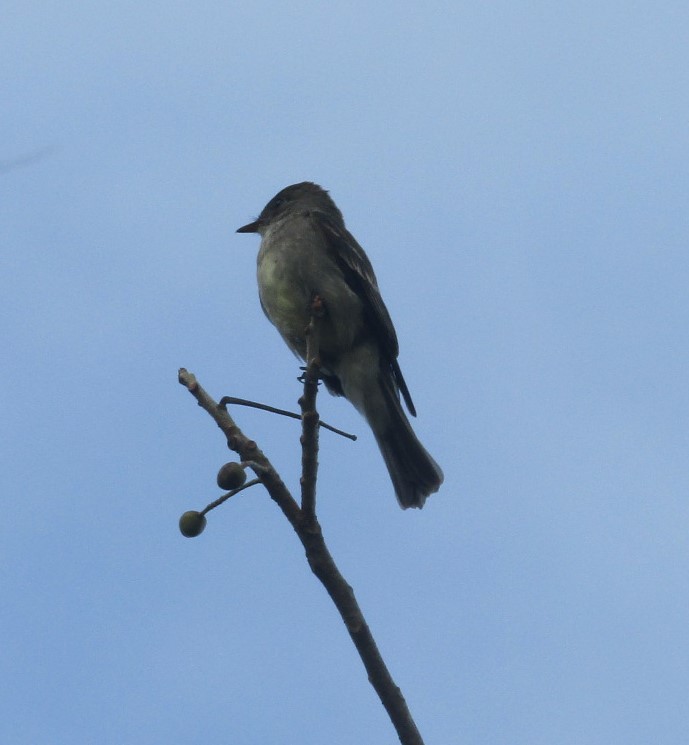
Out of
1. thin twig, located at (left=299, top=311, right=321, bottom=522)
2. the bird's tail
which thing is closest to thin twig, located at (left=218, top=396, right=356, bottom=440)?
thin twig, located at (left=299, top=311, right=321, bottom=522)

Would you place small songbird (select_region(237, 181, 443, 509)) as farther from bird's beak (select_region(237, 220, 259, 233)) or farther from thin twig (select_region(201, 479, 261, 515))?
thin twig (select_region(201, 479, 261, 515))

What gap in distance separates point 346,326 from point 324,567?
12.5ft

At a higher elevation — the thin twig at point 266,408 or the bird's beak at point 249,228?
the bird's beak at point 249,228

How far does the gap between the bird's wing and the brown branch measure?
328 centimetres

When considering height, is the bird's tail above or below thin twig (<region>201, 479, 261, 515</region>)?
above

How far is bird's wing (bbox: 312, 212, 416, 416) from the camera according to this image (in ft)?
24.3

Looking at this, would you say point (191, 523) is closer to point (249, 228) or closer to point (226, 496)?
point (226, 496)

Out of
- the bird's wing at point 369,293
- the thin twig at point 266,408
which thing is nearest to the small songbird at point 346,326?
the bird's wing at point 369,293

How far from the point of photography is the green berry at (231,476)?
12.7 feet

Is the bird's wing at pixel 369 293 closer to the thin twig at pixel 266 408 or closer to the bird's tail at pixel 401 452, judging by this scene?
the bird's tail at pixel 401 452

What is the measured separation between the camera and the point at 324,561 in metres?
3.61

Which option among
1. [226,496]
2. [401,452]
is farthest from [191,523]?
[401,452]

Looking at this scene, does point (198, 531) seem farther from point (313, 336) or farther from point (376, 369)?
point (376, 369)

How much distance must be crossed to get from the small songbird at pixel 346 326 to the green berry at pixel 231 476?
3140 millimetres
